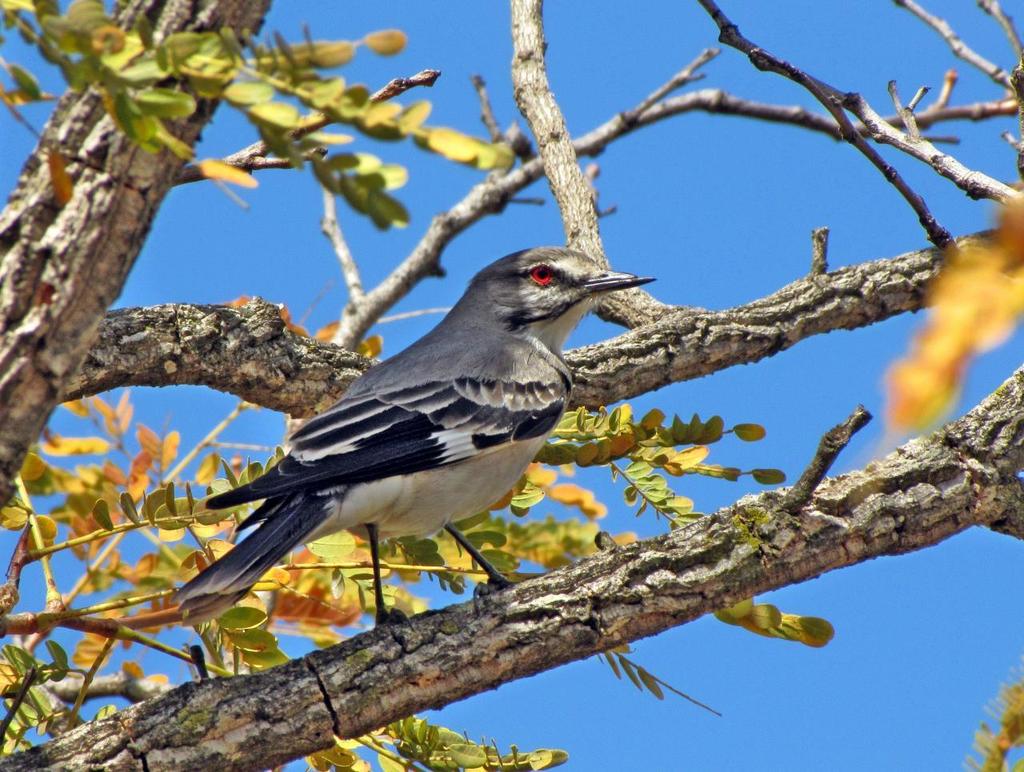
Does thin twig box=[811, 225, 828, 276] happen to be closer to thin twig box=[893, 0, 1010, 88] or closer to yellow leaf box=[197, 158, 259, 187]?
thin twig box=[893, 0, 1010, 88]

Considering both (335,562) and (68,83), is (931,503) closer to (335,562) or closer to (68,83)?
(335,562)

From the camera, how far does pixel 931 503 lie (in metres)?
4.16

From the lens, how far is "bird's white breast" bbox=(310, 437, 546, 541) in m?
4.59

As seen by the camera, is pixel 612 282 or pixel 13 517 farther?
pixel 612 282

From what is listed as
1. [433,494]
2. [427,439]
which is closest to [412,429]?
[427,439]

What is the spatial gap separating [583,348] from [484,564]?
1602 mm

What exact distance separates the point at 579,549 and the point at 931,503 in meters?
1.81

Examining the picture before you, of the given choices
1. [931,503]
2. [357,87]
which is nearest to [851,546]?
[931,503]

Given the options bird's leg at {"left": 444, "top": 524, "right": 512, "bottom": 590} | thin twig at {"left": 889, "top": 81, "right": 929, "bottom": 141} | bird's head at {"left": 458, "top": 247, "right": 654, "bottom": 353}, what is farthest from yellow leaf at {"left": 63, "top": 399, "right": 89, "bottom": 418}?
thin twig at {"left": 889, "top": 81, "right": 929, "bottom": 141}

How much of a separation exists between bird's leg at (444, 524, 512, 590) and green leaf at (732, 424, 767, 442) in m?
1.24

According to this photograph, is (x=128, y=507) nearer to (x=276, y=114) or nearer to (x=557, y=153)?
(x=276, y=114)

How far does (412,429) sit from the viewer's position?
500cm

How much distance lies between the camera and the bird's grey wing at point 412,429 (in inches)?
177

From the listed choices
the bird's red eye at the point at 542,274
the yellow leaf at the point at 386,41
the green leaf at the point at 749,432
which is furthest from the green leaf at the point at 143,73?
the bird's red eye at the point at 542,274
